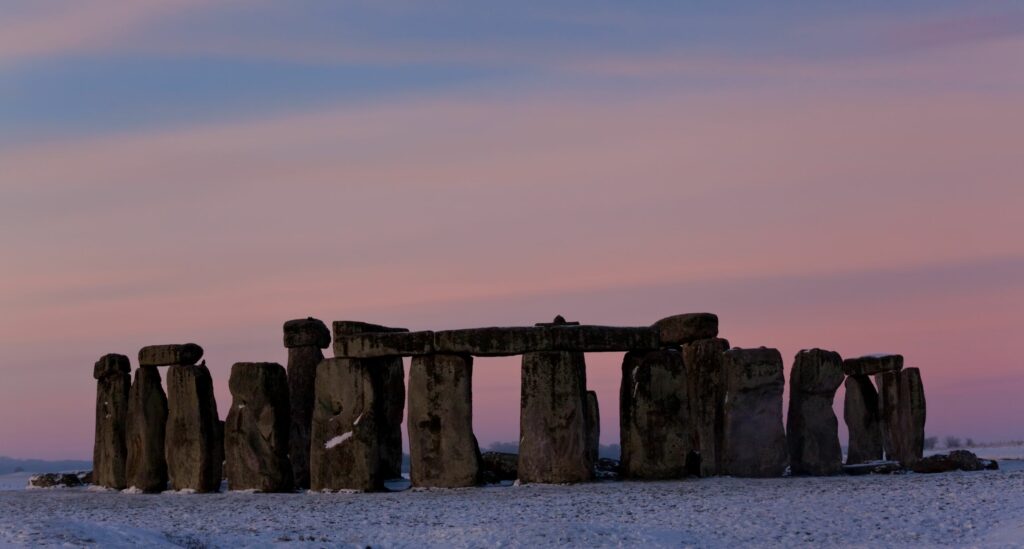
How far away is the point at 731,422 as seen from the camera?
29.9m

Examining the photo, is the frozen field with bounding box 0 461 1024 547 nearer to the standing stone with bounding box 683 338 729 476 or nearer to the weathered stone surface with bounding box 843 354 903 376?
the standing stone with bounding box 683 338 729 476

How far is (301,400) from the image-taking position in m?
32.9

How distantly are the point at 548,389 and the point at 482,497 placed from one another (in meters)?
3.17

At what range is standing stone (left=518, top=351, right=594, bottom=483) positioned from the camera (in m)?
28.9

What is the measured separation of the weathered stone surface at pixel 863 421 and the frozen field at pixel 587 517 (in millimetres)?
8692

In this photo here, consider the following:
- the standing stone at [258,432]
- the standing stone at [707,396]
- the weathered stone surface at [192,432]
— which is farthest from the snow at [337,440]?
the standing stone at [707,396]

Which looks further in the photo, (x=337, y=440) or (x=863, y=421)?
(x=863, y=421)

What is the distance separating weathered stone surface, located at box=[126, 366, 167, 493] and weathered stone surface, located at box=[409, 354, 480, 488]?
6428 mm

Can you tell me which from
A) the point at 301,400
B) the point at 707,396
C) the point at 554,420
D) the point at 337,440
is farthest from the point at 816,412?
the point at 301,400

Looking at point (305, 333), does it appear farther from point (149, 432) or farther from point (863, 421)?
point (863, 421)

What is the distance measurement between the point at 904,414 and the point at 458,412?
41.0ft

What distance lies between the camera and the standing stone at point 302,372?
3269 cm

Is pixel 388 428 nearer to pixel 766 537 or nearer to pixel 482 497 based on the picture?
pixel 482 497

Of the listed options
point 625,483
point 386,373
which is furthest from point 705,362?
point 386,373
